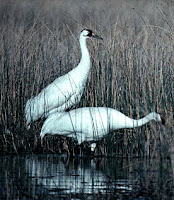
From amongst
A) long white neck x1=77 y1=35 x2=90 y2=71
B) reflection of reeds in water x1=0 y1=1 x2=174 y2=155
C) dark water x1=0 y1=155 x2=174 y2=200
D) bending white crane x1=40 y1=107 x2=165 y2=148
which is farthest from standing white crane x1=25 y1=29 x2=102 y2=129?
dark water x1=0 y1=155 x2=174 y2=200

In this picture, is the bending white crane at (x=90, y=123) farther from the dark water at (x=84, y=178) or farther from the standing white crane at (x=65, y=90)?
the standing white crane at (x=65, y=90)

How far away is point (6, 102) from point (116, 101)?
1337mm

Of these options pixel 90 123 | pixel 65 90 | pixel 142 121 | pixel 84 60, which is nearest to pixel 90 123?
pixel 90 123

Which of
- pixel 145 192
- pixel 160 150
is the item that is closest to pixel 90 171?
pixel 160 150

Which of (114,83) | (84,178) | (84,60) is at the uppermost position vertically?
(84,60)

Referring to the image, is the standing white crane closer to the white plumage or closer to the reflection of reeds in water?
the reflection of reeds in water

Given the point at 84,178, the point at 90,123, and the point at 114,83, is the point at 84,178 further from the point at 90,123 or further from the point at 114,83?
the point at 114,83

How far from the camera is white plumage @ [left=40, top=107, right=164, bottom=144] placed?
19.9 feet

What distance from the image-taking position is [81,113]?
20.5 feet

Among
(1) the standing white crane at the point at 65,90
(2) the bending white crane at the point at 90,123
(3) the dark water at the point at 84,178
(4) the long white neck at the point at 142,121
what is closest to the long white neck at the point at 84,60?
(1) the standing white crane at the point at 65,90

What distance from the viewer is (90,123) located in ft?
20.4

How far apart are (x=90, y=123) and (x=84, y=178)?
4.19 ft

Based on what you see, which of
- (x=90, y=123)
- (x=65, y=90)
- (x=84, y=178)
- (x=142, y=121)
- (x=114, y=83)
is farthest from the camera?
(x=65, y=90)

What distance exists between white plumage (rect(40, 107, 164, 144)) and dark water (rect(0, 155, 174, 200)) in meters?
0.32
